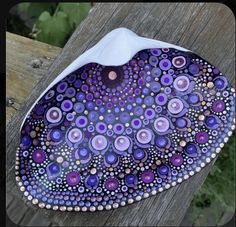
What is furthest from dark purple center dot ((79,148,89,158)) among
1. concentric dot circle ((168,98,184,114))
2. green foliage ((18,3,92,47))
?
green foliage ((18,3,92,47))

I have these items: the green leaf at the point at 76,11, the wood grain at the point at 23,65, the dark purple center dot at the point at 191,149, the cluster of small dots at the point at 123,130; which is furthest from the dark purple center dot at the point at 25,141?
the green leaf at the point at 76,11

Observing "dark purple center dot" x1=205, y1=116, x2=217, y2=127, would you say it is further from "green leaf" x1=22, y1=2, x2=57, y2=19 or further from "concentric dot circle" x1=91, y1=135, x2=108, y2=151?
"green leaf" x1=22, y1=2, x2=57, y2=19

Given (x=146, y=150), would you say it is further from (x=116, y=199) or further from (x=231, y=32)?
(x=231, y=32)

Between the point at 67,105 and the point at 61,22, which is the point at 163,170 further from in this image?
the point at 61,22

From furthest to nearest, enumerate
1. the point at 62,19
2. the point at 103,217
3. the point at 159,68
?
1. the point at 62,19
2. the point at 159,68
3. the point at 103,217

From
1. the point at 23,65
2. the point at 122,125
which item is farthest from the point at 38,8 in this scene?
the point at 122,125

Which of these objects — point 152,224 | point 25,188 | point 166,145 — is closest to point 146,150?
point 166,145
